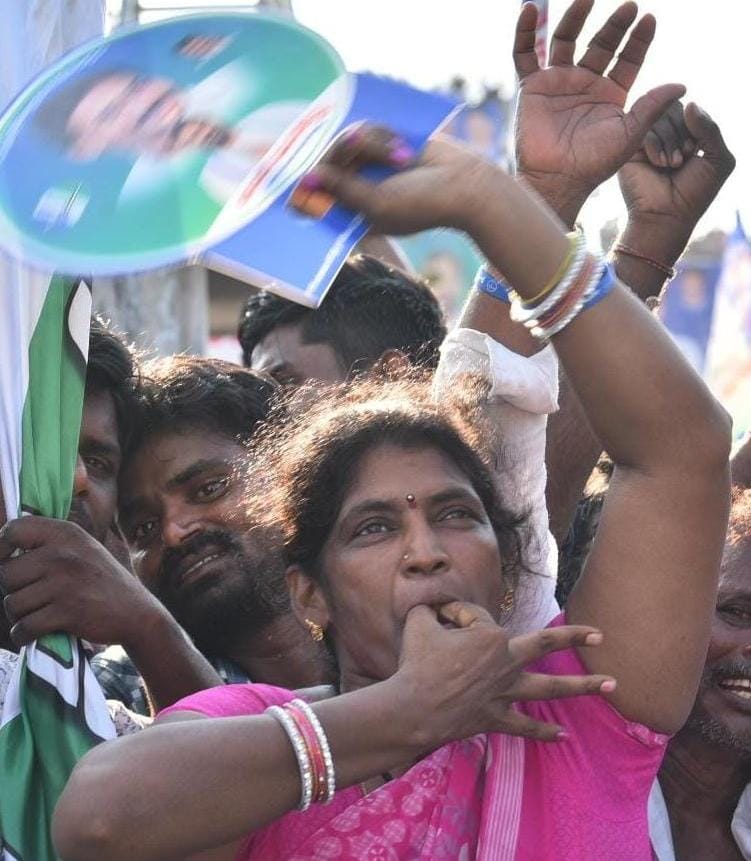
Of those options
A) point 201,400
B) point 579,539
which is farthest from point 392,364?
point 579,539

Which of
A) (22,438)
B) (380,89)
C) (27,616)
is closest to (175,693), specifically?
(27,616)

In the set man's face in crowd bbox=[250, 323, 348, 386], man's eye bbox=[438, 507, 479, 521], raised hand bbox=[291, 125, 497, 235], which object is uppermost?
raised hand bbox=[291, 125, 497, 235]

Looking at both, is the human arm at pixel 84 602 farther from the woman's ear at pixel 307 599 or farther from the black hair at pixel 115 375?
the black hair at pixel 115 375

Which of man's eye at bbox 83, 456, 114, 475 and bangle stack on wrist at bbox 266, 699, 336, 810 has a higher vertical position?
man's eye at bbox 83, 456, 114, 475

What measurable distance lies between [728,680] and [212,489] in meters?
1.07

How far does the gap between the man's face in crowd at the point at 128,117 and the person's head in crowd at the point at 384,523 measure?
0.60 meters

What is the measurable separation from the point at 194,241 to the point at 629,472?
0.61m

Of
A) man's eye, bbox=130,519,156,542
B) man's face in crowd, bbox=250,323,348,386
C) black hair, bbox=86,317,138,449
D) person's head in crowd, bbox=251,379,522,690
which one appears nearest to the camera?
person's head in crowd, bbox=251,379,522,690

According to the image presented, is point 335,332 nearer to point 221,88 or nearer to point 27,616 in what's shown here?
point 27,616

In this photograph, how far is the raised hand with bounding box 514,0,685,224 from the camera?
8.21ft

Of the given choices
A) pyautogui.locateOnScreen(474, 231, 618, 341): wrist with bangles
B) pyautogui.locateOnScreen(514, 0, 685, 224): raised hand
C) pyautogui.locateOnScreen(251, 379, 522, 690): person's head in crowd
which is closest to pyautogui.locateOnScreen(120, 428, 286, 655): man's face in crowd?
pyautogui.locateOnScreen(251, 379, 522, 690): person's head in crowd

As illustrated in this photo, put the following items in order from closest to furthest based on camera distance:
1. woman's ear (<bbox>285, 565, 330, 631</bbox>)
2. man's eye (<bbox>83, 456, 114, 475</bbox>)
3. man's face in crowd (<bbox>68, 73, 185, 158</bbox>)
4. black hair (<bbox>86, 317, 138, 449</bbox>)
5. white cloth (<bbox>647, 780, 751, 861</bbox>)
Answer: man's face in crowd (<bbox>68, 73, 185, 158</bbox>) → woman's ear (<bbox>285, 565, 330, 631</bbox>) → white cloth (<bbox>647, 780, 751, 861</bbox>) → man's eye (<bbox>83, 456, 114, 475</bbox>) → black hair (<bbox>86, 317, 138, 449</bbox>)

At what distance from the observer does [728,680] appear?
2.96 m

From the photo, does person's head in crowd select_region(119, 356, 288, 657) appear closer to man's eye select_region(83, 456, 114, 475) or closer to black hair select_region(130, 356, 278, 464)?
black hair select_region(130, 356, 278, 464)
